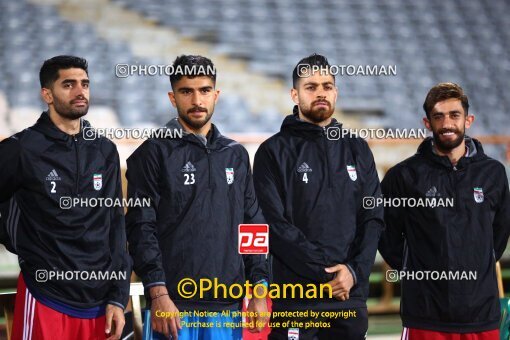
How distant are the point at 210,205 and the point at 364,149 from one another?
606 millimetres

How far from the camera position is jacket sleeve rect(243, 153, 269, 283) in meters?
2.51

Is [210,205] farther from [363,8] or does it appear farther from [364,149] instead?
[363,8]

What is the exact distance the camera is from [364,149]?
264 centimetres

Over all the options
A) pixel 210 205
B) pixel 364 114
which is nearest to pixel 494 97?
pixel 364 114

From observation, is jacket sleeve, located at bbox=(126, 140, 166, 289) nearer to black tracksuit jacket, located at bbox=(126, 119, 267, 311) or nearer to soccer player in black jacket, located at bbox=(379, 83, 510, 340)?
black tracksuit jacket, located at bbox=(126, 119, 267, 311)

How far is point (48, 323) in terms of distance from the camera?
2.39 meters

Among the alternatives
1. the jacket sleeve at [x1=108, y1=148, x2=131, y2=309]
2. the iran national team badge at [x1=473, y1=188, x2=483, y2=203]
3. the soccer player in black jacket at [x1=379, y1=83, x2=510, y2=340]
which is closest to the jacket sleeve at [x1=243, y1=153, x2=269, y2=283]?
the jacket sleeve at [x1=108, y1=148, x2=131, y2=309]

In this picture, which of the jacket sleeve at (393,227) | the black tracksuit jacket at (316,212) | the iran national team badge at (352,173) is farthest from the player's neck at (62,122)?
the jacket sleeve at (393,227)

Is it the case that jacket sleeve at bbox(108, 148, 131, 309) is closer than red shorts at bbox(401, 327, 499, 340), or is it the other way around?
jacket sleeve at bbox(108, 148, 131, 309)

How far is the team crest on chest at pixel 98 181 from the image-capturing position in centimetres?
243

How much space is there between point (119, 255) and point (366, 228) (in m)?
0.85

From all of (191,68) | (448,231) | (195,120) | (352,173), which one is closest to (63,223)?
(195,120)

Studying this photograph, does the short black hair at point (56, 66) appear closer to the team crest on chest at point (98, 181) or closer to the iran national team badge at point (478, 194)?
the team crest on chest at point (98, 181)

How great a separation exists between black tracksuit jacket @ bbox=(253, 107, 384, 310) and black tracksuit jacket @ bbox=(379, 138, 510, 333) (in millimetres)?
161
